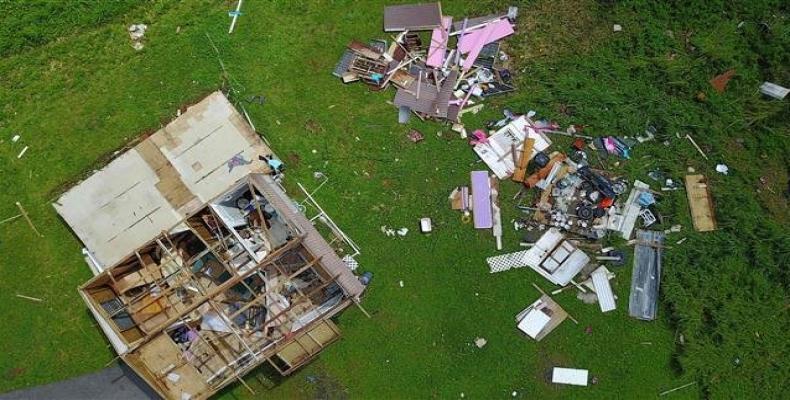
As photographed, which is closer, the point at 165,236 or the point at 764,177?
the point at 165,236

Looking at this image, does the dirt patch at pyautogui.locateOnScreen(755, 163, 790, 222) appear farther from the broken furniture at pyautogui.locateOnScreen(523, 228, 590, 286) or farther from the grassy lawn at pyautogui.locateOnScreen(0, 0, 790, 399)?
the broken furniture at pyautogui.locateOnScreen(523, 228, 590, 286)

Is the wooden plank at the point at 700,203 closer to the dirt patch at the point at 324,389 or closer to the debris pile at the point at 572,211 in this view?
the debris pile at the point at 572,211

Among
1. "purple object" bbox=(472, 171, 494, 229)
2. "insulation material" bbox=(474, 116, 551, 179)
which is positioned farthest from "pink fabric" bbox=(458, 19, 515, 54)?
"purple object" bbox=(472, 171, 494, 229)

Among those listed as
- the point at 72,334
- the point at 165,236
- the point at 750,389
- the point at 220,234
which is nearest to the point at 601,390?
the point at 750,389

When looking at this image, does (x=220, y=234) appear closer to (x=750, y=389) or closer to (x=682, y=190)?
(x=682, y=190)

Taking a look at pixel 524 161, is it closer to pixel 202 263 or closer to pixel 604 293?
pixel 604 293

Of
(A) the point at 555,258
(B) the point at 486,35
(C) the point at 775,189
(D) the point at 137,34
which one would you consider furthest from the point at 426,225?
(D) the point at 137,34
